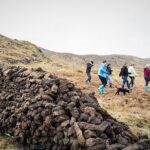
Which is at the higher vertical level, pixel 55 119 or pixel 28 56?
pixel 55 119

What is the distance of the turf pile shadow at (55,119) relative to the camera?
38.1ft

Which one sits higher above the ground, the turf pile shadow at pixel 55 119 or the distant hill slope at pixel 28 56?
the turf pile shadow at pixel 55 119

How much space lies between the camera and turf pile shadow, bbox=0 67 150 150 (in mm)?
11602

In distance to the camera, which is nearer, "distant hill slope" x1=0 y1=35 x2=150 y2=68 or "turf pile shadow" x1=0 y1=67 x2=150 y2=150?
"turf pile shadow" x1=0 y1=67 x2=150 y2=150

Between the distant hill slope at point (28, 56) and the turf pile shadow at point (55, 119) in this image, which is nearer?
the turf pile shadow at point (55, 119)

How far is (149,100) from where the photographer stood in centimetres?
2703

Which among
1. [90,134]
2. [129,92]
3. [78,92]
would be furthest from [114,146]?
[129,92]

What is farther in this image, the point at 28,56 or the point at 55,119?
the point at 28,56

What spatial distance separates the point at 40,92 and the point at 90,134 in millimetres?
4210

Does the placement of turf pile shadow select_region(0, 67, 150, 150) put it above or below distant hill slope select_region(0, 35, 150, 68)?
above

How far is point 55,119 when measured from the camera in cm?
1302

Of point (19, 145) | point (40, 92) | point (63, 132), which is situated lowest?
point (19, 145)

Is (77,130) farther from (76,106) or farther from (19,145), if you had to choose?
(19,145)

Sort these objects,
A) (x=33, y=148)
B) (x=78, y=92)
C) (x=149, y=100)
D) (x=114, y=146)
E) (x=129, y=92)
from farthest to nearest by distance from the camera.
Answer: (x=129, y=92) → (x=149, y=100) → (x=78, y=92) → (x=33, y=148) → (x=114, y=146)
